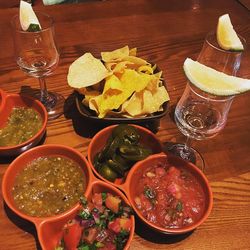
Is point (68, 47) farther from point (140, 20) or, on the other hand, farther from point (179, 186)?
point (179, 186)

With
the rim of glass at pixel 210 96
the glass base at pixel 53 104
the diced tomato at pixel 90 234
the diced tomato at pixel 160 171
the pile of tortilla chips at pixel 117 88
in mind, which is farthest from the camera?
the glass base at pixel 53 104

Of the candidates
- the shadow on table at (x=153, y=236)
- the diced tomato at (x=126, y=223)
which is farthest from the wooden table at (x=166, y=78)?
the diced tomato at (x=126, y=223)

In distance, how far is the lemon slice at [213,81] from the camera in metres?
1.04

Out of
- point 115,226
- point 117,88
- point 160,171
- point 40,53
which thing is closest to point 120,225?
point 115,226

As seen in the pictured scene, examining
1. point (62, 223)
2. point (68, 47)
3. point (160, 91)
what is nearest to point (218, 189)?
point (160, 91)

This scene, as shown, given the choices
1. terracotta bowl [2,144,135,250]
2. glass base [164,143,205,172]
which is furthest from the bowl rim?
glass base [164,143,205,172]

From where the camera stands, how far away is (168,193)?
112 centimetres

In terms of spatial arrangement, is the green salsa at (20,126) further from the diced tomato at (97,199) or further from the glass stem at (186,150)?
the glass stem at (186,150)

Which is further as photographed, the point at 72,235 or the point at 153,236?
the point at 153,236

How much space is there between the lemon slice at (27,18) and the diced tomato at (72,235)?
0.73 m

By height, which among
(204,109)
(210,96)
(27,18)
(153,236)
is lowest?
(153,236)

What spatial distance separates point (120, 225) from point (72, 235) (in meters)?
0.14

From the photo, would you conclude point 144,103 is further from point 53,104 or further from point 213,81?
point 53,104

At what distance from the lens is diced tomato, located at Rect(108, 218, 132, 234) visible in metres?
0.98
